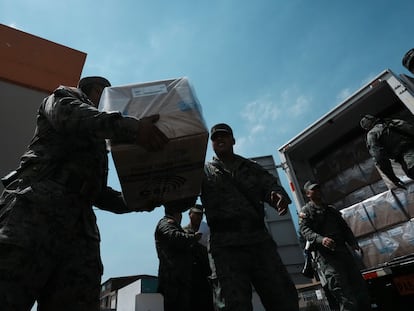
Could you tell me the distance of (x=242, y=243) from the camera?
6.26 feet

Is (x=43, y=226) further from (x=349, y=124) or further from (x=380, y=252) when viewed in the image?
(x=349, y=124)

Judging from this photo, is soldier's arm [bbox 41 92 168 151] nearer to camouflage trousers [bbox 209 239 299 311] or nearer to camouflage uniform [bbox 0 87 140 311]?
camouflage uniform [bbox 0 87 140 311]

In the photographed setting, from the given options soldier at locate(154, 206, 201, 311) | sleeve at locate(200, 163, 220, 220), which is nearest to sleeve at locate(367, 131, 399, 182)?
sleeve at locate(200, 163, 220, 220)

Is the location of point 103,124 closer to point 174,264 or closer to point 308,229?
point 174,264

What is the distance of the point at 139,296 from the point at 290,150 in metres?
7.45

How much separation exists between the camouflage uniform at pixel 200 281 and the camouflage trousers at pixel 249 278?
3.76 feet

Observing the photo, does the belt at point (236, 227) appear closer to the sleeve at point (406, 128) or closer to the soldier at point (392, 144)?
the soldier at point (392, 144)

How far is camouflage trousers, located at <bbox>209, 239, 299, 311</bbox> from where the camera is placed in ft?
5.71

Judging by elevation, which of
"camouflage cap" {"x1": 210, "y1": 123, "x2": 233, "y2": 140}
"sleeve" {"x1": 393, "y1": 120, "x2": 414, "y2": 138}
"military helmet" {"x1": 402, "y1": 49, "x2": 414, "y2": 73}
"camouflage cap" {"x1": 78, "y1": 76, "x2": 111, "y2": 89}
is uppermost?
"military helmet" {"x1": 402, "y1": 49, "x2": 414, "y2": 73}

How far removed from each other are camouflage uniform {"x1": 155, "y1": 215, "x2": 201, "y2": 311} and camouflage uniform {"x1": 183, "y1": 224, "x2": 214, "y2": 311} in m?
0.14

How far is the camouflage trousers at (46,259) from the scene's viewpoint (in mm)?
1052

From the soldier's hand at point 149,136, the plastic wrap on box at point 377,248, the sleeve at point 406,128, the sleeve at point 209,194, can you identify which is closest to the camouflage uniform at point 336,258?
the plastic wrap on box at point 377,248

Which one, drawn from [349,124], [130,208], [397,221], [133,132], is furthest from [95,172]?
[349,124]

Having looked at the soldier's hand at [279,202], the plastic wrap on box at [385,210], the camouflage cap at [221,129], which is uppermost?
the camouflage cap at [221,129]
